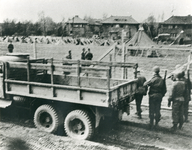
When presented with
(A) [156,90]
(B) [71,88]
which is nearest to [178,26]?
(A) [156,90]

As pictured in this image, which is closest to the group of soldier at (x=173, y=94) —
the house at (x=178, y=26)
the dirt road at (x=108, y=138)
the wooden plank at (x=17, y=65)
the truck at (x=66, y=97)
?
the dirt road at (x=108, y=138)

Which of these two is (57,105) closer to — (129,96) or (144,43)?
(129,96)

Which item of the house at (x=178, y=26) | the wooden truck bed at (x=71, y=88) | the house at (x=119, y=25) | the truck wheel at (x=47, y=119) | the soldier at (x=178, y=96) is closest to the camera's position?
the wooden truck bed at (x=71, y=88)

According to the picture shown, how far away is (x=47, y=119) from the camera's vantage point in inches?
246

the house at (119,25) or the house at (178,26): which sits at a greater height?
the house at (119,25)

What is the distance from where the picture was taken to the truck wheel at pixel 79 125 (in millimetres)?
5574

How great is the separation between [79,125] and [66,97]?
2.42 ft

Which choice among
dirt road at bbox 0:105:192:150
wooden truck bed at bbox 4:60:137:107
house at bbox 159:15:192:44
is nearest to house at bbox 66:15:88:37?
house at bbox 159:15:192:44

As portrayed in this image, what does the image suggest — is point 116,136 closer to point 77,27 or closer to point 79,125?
point 79,125

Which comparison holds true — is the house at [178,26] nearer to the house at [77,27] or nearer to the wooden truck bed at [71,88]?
the house at [77,27]

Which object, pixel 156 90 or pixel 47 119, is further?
pixel 156 90

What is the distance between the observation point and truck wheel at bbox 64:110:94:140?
557cm

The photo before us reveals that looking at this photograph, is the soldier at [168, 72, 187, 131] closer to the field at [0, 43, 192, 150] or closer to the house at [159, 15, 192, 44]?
the field at [0, 43, 192, 150]

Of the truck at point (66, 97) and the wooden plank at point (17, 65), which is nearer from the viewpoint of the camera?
the truck at point (66, 97)
